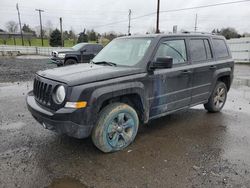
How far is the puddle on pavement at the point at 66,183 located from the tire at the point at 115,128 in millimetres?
685

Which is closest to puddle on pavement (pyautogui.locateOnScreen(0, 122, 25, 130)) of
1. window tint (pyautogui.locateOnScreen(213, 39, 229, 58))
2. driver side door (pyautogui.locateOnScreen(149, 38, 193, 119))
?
driver side door (pyautogui.locateOnScreen(149, 38, 193, 119))

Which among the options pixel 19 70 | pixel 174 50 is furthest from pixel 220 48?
pixel 19 70

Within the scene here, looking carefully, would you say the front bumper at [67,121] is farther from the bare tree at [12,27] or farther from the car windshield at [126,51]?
the bare tree at [12,27]

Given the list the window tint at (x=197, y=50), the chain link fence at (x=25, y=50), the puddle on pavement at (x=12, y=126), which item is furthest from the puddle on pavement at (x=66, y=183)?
the chain link fence at (x=25, y=50)

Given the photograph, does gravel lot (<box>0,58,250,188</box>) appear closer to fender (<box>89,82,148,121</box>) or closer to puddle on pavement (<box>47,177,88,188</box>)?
puddle on pavement (<box>47,177,88,188</box>)

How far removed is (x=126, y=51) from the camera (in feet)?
13.7

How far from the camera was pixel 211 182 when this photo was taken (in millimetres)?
2744

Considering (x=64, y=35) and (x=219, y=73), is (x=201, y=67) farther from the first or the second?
(x=64, y=35)

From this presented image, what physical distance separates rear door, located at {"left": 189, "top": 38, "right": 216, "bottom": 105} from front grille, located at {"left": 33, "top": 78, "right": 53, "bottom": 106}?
2.91m

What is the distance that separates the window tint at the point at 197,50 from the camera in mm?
4511

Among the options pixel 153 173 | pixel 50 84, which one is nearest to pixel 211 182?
pixel 153 173

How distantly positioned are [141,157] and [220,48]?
11.9 ft

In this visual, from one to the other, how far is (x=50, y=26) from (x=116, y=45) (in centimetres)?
9694

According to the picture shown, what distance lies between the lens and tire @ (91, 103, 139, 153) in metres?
3.23
